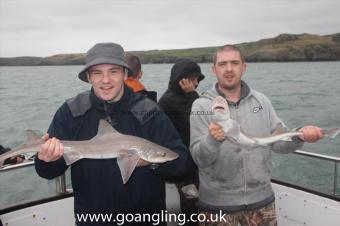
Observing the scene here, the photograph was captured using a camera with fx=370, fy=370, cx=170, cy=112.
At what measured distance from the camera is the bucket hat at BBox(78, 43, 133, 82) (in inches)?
138

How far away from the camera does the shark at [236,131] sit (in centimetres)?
345

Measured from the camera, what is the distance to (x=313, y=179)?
1360 centimetres

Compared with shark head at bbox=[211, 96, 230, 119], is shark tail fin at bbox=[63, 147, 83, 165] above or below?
below

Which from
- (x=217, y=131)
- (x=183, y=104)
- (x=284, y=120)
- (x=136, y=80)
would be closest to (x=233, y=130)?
(x=217, y=131)

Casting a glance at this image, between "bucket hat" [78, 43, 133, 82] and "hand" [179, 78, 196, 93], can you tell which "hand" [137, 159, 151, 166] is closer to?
"bucket hat" [78, 43, 133, 82]

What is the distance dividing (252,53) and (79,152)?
110 m

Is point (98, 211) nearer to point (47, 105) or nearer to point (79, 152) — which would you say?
point (79, 152)

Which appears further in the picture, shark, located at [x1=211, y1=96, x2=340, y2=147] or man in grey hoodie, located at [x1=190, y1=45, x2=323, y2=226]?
man in grey hoodie, located at [x1=190, y1=45, x2=323, y2=226]

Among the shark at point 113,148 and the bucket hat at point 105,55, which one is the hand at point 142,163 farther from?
the bucket hat at point 105,55

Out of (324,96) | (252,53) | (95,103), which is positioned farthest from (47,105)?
(252,53)

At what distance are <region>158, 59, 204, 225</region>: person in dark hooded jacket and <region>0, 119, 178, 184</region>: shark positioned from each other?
167 centimetres

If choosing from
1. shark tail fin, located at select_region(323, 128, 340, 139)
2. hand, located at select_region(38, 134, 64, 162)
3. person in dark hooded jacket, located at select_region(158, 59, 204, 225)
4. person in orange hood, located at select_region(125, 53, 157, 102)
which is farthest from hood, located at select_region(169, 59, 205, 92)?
hand, located at select_region(38, 134, 64, 162)

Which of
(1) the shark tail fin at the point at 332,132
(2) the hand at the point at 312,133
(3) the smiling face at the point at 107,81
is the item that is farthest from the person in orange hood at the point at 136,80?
(1) the shark tail fin at the point at 332,132

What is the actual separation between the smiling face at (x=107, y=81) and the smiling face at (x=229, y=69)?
3.81 ft
